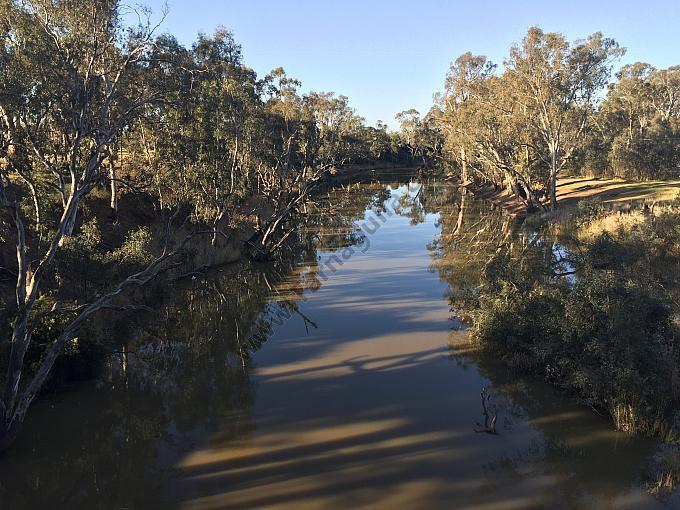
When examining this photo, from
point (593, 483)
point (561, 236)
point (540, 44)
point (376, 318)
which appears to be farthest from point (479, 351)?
point (540, 44)

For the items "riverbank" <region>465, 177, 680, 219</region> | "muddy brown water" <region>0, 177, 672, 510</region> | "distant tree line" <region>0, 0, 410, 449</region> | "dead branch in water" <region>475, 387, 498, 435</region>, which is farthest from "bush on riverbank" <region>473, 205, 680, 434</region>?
"riverbank" <region>465, 177, 680, 219</region>

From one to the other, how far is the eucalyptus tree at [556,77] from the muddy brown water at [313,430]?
2467 cm

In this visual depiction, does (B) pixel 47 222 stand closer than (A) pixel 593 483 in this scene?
No

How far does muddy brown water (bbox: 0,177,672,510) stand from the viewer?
7.50 metres

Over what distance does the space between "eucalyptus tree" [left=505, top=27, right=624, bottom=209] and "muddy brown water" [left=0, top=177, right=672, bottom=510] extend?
2467 cm

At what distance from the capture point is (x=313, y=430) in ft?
30.6

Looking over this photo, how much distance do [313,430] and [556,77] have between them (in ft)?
109

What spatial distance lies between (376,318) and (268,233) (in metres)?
11.6

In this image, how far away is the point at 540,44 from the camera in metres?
33.9

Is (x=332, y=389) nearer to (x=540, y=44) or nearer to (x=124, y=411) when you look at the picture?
(x=124, y=411)

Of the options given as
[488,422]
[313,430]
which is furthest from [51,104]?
[488,422]

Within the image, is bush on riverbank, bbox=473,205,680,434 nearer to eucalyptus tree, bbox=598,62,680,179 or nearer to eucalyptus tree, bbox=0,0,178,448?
eucalyptus tree, bbox=0,0,178,448

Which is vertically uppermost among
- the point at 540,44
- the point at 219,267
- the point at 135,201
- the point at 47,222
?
the point at 540,44

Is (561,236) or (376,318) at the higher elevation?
(561,236)
